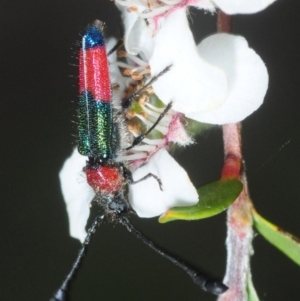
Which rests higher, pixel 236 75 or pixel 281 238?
pixel 236 75

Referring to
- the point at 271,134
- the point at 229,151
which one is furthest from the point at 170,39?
the point at 271,134

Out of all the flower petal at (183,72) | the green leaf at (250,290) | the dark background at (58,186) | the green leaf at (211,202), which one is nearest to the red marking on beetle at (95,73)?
the flower petal at (183,72)

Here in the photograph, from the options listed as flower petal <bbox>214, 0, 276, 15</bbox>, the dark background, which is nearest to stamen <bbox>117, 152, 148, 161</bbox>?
flower petal <bbox>214, 0, 276, 15</bbox>

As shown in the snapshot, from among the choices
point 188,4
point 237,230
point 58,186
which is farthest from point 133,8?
point 58,186

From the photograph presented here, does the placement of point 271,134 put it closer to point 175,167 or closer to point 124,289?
point 124,289

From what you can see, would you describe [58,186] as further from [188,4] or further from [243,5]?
[243,5]

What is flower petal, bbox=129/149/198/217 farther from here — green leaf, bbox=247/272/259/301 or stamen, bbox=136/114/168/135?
green leaf, bbox=247/272/259/301

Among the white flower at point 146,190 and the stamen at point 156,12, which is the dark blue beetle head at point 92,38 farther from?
the white flower at point 146,190
